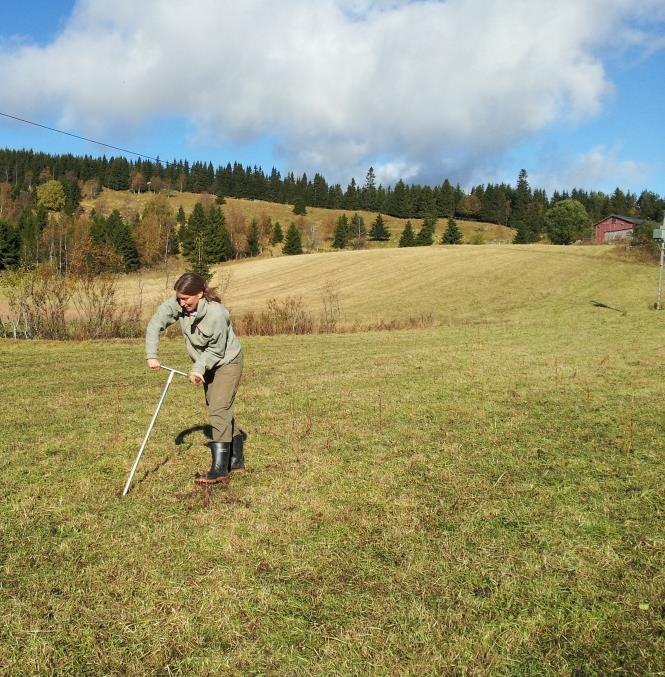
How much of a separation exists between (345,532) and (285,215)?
123 metres

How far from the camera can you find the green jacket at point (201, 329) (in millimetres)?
5387

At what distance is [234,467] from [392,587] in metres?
2.75

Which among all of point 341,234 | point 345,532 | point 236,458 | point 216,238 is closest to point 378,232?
point 341,234

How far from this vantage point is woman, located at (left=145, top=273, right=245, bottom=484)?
17.4 ft

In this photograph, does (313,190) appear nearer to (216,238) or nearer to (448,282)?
(216,238)

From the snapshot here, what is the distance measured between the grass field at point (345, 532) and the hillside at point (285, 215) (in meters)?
83.2

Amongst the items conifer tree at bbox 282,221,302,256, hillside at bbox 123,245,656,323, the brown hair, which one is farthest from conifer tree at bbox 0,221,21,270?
the brown hair

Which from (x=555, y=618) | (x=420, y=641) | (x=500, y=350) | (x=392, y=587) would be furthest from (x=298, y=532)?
(x=500, y=350)

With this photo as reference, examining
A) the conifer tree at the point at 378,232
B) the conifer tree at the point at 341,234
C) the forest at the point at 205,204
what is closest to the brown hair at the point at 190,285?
the forest at the point at 205,204

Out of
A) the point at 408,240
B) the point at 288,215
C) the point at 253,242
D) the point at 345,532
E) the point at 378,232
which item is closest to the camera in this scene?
the point at 345,532

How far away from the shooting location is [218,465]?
18.6 ft

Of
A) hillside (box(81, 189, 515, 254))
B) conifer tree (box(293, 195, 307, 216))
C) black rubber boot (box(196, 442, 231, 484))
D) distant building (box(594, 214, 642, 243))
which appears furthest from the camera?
conifer tree (box(293, 195, 307, 216))

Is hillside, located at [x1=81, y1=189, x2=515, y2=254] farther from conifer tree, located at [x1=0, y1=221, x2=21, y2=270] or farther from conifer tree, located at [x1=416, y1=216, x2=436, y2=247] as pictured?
conifer tree, located at [x1=0, y1=221, x2=21, y2=270]

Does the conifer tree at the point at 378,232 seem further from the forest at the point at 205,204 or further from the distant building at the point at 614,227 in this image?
the distant building at the point at 614,227
